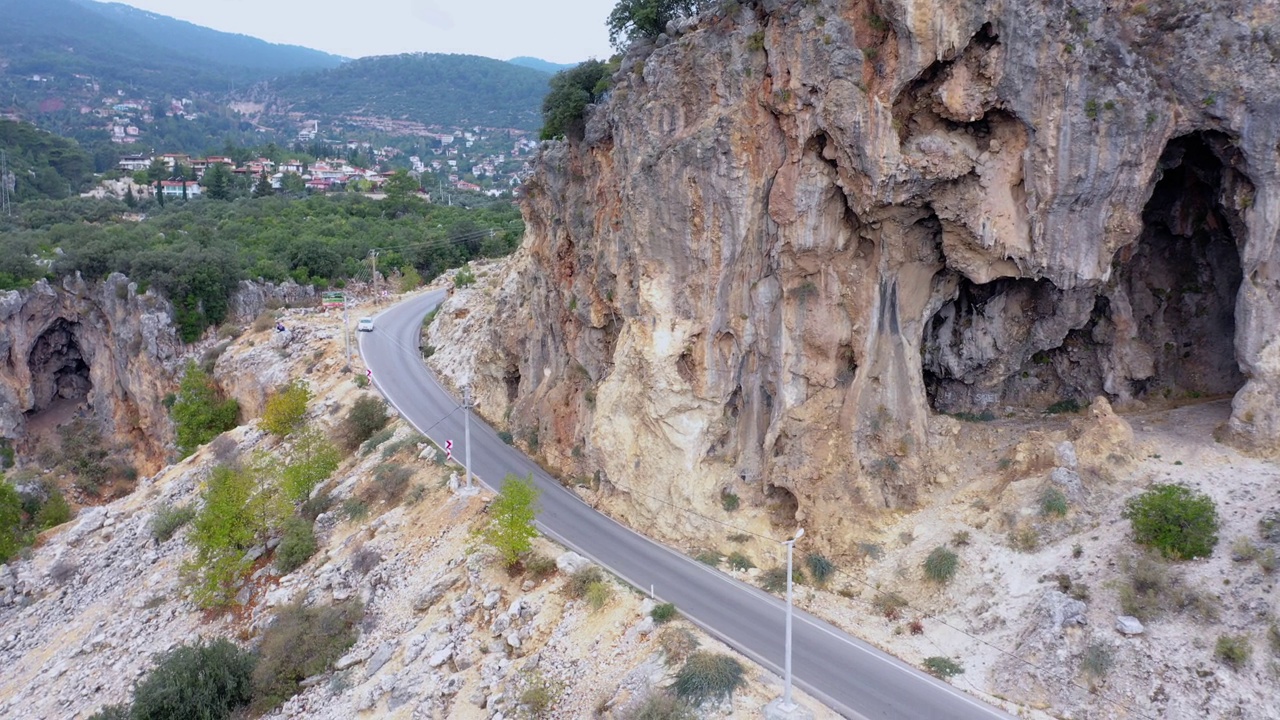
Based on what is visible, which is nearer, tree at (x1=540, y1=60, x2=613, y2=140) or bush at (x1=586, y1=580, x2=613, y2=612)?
bush at (x1=586, y1=580, x2=613, y2=612)

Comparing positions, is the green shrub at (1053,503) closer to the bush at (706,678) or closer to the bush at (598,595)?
the bush at (706,678)

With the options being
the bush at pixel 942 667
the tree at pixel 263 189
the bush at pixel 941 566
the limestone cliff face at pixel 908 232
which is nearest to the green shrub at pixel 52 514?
the limestone cliff face at pixel 908 232

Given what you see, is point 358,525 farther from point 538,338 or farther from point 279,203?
point 279,203

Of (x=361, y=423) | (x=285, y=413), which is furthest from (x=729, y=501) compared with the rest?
(x=285, y=413)

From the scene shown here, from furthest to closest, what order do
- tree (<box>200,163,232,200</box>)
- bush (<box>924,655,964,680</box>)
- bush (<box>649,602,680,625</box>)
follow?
tree (<box>200,163,232,200</box>), bush (<box>649,602,680,625</box>), bush (<box>924,655,964,680</box>)

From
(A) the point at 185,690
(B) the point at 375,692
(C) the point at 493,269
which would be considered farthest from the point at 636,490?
(C) the point at 493,269

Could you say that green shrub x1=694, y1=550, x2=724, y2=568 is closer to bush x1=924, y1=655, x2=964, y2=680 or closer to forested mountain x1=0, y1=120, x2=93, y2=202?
bush x1=924, y1=655, x2=964, y2=680

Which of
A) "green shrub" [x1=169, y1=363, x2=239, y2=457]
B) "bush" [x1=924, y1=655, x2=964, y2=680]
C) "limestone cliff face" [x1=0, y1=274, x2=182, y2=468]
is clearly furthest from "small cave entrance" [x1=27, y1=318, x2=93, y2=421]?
"bush" [x1=924, y1=655, x2=964, y2=680]
